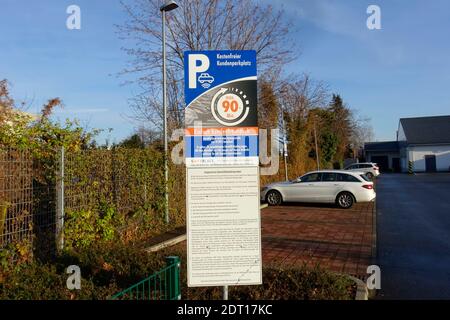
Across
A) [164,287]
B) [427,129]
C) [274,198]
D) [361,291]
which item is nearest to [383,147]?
[427,129]

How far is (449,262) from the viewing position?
286 inches

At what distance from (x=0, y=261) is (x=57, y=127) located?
294cm

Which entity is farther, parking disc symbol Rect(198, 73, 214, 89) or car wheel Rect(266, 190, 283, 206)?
car wheel Rect(266, 190, 283, 206)


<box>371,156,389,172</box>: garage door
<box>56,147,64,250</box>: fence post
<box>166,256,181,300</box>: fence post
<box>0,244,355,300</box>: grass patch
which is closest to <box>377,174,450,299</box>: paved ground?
<box>0,244,355,300</box>: grass patch

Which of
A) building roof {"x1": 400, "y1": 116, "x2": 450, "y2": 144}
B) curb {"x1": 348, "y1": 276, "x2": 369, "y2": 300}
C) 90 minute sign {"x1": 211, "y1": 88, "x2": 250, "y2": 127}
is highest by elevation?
building roof {"x1": 400, "y1": 116, "x2": 450, "y2": 144}

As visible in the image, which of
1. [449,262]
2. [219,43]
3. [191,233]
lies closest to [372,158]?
[219,43]

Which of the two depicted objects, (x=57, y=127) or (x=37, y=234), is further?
(x=57, y=127)

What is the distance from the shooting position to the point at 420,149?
54.1 m

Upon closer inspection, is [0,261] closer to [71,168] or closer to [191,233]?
[71,168]

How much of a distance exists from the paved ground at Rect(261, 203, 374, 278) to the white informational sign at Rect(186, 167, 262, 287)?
8.82 feet

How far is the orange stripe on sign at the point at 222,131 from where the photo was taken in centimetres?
447

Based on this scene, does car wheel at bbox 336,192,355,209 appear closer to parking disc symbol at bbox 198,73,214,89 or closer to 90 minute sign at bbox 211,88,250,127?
90 minute sign at bbox 211,88,250,127

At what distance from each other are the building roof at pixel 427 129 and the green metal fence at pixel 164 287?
56106 millimetres

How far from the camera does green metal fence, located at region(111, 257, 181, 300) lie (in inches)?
176
